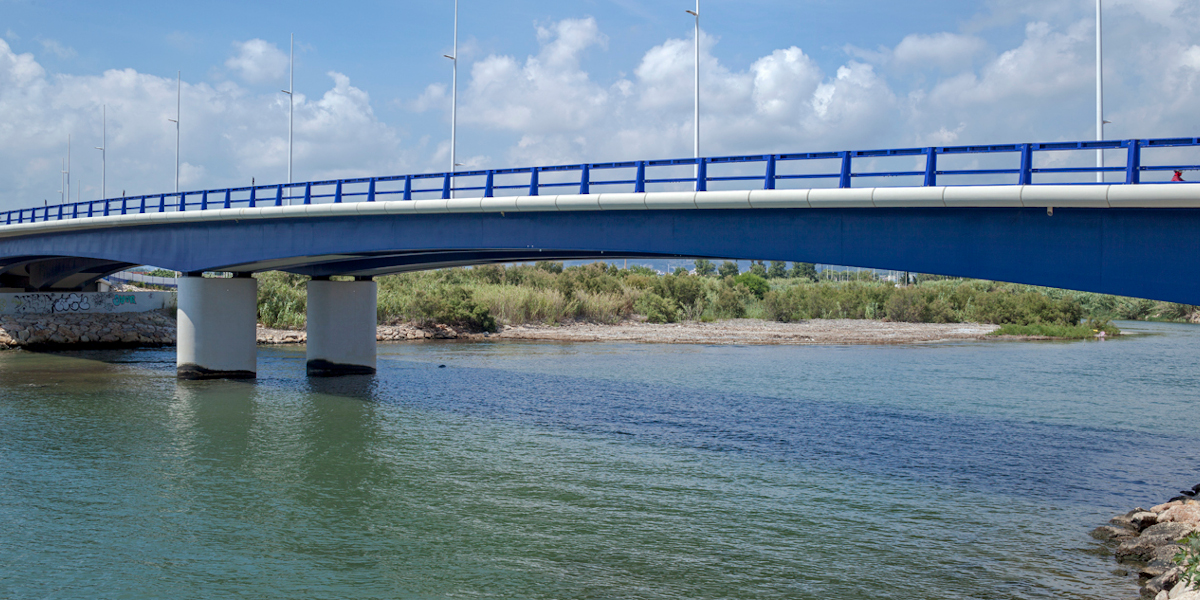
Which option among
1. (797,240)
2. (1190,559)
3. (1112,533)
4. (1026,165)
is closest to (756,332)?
(797,240)

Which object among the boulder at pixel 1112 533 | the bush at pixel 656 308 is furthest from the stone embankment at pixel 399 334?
the boulder at pixel 1112 533

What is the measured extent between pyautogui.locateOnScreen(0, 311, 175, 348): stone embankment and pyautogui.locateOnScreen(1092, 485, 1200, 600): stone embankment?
47.3 meters

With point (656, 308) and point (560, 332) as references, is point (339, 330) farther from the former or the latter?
point (656, 308)

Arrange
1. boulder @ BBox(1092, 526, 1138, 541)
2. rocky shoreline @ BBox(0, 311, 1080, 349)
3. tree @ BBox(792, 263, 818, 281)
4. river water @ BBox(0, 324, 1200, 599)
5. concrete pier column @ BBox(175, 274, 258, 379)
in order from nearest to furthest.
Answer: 1. river water @ BBox(0, 324, 1200, 599)
2. boulder @ BBox(1092, 526, 1138, 541)
3. concrete pier column @ BBox(175, 274, 258, 379)
4. rocky shoreline @ BBox(0, 311, 1080, 349)
5. tree @ BBox(792, 263, 818, 281)

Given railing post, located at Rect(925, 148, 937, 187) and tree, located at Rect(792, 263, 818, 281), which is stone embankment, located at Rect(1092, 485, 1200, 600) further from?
tree, located at Rect(792, 263, 818, 281)

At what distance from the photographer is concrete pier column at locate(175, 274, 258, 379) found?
32.5m

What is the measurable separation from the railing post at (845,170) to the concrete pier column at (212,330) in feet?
82.7

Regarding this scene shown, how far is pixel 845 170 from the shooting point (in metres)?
17.0

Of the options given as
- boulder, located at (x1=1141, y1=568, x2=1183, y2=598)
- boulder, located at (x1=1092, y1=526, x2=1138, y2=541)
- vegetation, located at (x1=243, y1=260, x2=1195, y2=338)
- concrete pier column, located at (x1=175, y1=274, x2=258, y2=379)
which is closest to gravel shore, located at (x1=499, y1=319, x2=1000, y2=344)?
vegetation, located at (x1=243, y1=260, x2=1195, y2=338)

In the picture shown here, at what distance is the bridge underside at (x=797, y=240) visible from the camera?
1348 centimetres

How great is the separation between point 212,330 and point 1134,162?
101 feet

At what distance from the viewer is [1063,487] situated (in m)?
16.9

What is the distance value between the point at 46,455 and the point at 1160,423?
29.0 m

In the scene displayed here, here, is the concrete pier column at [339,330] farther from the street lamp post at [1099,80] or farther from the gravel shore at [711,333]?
the street lamp post at [1099,80]
